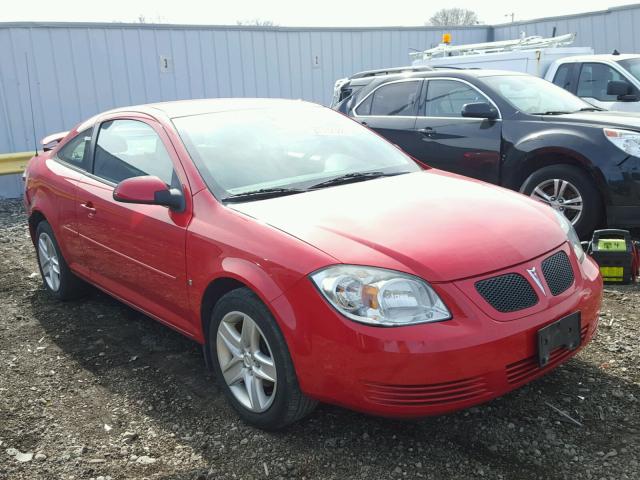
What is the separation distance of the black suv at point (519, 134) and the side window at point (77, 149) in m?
3.48

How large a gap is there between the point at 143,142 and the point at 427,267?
6.89 feet

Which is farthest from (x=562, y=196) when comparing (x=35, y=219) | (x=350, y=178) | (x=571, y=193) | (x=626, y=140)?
(x=35, y=219)

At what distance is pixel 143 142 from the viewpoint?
12.5ft

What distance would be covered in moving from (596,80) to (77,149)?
23.6ft

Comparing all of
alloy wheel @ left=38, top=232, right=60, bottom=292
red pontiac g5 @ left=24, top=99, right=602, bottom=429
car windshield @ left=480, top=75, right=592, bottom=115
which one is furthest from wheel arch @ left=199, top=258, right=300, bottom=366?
car windshield @ left=480, top=75, right=592, bottom=115

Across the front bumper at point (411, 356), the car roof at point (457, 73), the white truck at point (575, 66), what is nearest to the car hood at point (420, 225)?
the front bumper at point (411, 356)

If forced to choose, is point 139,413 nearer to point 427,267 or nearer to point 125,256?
point 125,256

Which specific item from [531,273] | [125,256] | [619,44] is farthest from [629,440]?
[619,44]

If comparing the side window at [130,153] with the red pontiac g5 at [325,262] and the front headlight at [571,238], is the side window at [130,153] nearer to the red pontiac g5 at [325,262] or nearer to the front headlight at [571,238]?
the red pontiac g5 at [325,262]

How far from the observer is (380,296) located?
2.46 metres

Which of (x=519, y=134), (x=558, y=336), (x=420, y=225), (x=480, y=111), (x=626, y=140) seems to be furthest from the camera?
(x=480, y=111)

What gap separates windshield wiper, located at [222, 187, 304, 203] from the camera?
313 centimetres

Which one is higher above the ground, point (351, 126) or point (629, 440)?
point (351, 126)

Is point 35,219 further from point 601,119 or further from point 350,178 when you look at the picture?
point 601,119
